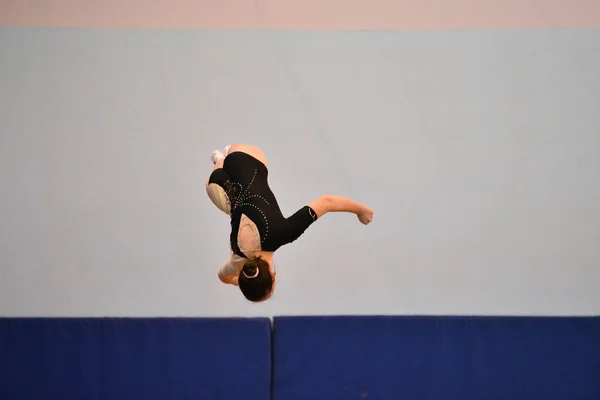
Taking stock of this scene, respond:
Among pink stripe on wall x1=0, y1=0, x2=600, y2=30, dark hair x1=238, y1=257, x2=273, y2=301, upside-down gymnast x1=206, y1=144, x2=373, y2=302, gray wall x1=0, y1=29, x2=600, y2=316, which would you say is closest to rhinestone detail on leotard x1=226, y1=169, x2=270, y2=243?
upside-down gymnast x1=206, y1=144, x2=373, y2=302

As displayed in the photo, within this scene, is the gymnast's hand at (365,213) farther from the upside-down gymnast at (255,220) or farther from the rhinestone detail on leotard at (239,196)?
the rhinestone detail on leotard at (239,196)

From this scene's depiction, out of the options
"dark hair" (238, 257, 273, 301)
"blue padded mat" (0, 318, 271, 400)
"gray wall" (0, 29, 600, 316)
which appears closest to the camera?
"dark hair" (238, 257, 273, 301)

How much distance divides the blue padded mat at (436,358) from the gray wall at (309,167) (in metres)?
0.42

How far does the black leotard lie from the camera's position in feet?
9.31

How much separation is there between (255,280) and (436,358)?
1209 mm

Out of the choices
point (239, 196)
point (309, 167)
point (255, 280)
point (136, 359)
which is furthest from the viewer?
point (309, 167)

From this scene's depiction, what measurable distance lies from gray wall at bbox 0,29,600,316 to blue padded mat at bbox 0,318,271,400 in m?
0.41

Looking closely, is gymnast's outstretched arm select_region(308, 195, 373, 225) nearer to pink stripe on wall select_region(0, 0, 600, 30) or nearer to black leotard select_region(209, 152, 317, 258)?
black leotard select_region(209, 152, 317, 258)

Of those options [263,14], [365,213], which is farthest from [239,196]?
[263,14]

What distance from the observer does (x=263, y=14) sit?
13.3ft

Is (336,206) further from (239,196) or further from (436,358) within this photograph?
(436,358)

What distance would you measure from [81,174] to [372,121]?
1669 mm

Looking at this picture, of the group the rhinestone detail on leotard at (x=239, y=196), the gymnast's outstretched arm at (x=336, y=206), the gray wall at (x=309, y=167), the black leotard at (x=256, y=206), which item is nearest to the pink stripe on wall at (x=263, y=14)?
the gray wall at (x=309, y=167)

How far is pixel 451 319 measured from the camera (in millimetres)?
3555
